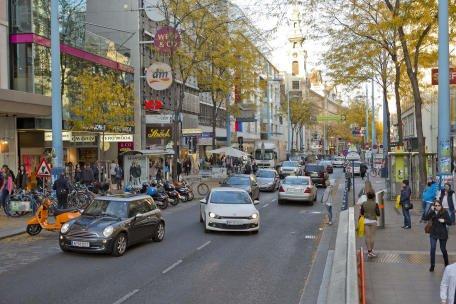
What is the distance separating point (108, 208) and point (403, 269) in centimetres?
716

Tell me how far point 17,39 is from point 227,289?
80.5 feet

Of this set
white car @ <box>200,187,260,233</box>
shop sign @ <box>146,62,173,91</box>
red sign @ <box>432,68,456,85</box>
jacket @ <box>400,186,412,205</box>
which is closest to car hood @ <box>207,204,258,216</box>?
white car @ <box>200,187,260,233</box>

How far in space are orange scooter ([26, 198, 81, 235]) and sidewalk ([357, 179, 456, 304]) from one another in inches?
318

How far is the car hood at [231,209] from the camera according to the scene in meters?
17.4

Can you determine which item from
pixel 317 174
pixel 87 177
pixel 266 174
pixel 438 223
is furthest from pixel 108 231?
pixel 317 174

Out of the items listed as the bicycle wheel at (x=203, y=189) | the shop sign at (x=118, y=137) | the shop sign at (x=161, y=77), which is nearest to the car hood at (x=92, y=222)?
the shop sign at (x=161, y=77)

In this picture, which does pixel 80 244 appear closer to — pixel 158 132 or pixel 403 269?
pixel 403 269

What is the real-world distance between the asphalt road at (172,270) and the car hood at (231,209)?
684mm

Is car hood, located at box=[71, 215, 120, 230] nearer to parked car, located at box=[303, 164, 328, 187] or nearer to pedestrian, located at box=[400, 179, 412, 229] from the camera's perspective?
pedestrian, located at box=[400, 179, 412, 229]

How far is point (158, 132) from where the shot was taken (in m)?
49.5

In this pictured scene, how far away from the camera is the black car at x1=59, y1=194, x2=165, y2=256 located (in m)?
13.3

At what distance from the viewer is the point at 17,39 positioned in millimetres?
30766

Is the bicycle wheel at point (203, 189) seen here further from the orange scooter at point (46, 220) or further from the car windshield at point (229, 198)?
the orange scooter at point (46, 220)

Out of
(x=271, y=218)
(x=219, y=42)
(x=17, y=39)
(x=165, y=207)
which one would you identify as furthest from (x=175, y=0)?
(x=271, y=218)
